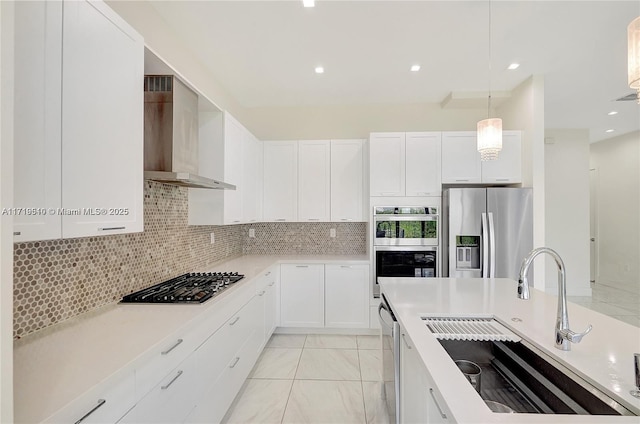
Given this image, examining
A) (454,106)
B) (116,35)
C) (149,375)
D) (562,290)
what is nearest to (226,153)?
(116,35)

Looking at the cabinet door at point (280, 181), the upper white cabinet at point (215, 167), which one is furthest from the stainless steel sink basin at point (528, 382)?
the cabinet door at point (280, 181)

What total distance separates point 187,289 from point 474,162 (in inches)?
131

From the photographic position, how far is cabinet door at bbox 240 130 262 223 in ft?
10.9

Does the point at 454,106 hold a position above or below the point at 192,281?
above

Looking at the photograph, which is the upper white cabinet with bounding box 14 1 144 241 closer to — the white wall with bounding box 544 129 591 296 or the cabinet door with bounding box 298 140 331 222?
the cabinet door with bounding box 298 140 331 222

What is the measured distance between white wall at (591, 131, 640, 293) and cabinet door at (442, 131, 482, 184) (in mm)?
4546

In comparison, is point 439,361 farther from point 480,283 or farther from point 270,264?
point 270,264

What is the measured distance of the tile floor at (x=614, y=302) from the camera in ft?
14.4

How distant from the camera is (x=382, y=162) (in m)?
3.55

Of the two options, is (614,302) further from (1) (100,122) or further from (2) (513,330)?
(1) (100,122)

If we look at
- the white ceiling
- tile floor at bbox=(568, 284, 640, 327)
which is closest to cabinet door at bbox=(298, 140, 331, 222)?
the white ceiling

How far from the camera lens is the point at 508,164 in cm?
347

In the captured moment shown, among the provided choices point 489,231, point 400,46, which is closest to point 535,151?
point 489,231

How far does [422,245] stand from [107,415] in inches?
123
